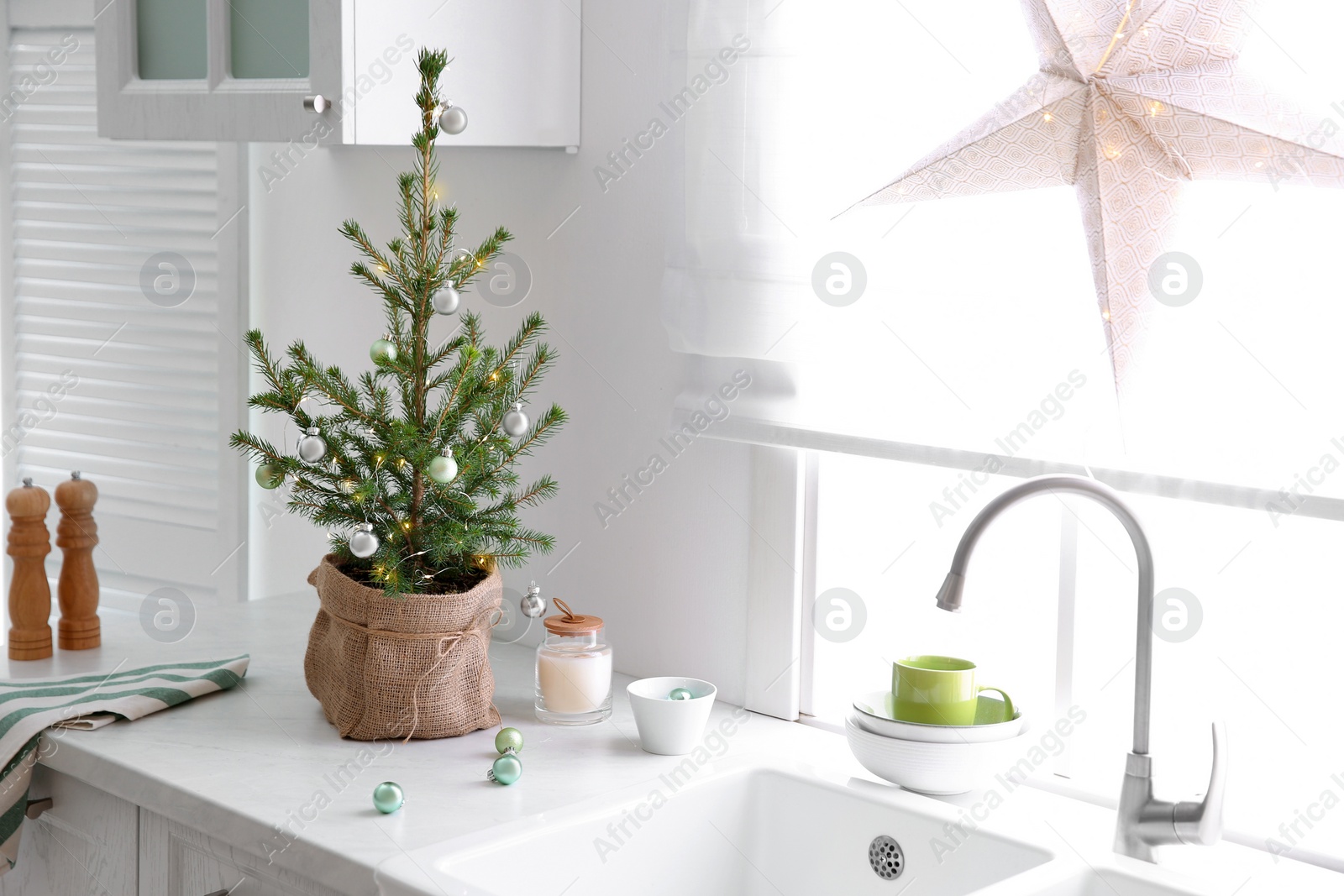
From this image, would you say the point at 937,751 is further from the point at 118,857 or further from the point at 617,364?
the point at 118,857

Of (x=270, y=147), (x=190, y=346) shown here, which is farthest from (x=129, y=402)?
(x=270, y=147)

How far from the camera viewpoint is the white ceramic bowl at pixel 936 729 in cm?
128

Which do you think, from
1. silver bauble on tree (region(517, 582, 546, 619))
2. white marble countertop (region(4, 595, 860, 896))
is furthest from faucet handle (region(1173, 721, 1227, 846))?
silver bauble on tree (region(517, 582, 546, 619))

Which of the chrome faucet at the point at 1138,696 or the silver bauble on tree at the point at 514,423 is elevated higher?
the silver bauble on tree at the point at 514,423

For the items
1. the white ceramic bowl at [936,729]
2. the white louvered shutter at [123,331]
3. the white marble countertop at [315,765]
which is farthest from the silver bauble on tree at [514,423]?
the white louvered shutter at [123,331]

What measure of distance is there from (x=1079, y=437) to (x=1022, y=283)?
15cm

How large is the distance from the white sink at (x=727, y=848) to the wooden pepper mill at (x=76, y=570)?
797 millimetres

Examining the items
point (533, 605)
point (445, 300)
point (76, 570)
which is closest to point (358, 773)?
point (533, 605)

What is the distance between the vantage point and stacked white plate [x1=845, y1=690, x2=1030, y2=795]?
4.18 ft

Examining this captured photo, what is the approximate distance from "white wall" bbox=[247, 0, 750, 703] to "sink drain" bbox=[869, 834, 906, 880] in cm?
36

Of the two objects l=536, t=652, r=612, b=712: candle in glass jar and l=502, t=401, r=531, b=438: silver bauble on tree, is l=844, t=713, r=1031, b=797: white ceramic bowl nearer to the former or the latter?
l=536, t=652, r=612, b=712: candle in glass jar

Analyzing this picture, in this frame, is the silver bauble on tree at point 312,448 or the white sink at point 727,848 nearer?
the white sink at point 727,848

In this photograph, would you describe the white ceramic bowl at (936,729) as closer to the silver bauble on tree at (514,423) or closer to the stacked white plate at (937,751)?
the stacked white plate at (937,751)

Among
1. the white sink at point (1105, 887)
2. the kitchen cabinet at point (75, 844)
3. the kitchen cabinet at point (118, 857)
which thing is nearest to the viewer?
the white sink at point (1105, 887)
